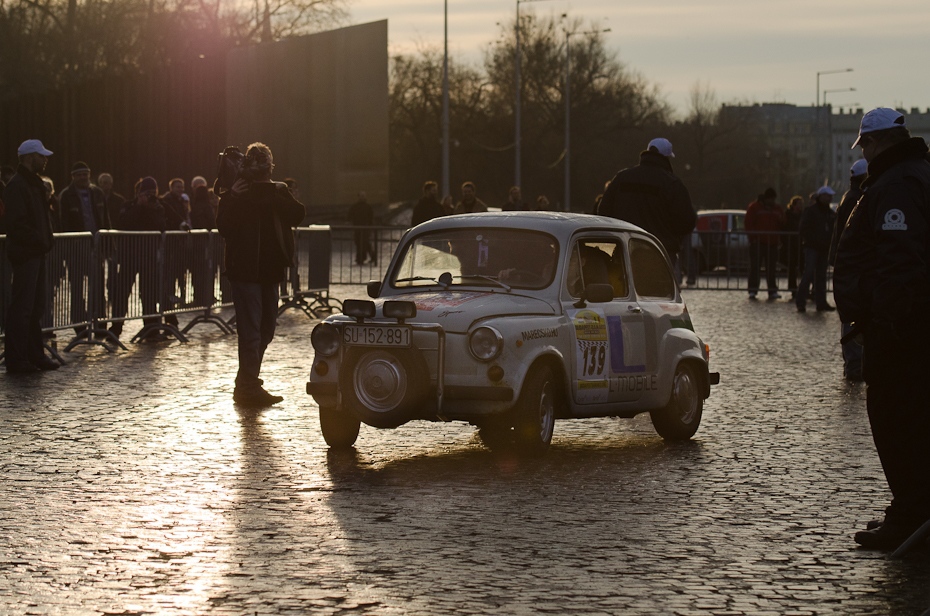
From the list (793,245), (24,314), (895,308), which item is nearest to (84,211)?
(24,314)

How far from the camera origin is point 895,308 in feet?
22.3

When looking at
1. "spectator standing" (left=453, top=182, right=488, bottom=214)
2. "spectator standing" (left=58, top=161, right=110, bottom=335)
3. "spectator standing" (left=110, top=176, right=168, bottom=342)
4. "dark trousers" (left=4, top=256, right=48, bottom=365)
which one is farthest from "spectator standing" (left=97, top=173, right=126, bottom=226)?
"dark trousers" (left=4, top=256, right=48, bottom=365)

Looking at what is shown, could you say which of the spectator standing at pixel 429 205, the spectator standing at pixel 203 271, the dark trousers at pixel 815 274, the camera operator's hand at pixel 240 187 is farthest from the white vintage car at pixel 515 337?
the spectator standing at pixel 429 205

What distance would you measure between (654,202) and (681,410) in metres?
3.70

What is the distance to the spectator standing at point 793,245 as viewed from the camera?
30781 mm

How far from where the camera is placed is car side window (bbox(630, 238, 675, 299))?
36.0 feet

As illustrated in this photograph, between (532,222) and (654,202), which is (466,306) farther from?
(654,202)

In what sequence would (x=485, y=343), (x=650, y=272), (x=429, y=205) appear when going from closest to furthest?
1. (x=485, y=343)
2. (x=650, y=272)
3. (x=429, y=205)

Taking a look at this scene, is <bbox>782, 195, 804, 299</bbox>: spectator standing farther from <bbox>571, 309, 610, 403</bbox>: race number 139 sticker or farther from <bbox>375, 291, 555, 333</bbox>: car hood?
<bbox>375, 291, 555, 333</bbox>: car hood

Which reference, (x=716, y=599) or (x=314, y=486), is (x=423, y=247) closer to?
(x=314, y=486)

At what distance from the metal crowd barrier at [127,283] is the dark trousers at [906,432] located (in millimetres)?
10342

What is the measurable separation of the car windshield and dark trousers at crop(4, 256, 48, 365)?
5.74 metres

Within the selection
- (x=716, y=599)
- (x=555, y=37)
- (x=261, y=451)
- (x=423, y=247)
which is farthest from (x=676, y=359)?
(x=555, y=37)

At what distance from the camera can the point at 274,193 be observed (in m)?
13.0
